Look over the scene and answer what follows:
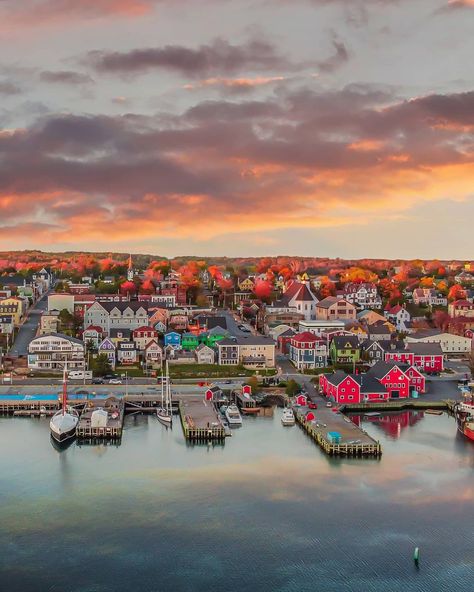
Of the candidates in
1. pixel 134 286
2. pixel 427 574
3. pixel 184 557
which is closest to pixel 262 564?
pixel 184 557

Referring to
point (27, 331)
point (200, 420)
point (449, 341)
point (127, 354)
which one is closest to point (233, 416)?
point (200, 420)

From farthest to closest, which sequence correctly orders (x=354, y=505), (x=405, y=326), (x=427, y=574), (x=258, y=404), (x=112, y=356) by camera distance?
(x=405, y=326), (x=112, y=356), (x=258, y=404), (x=354, y=505), (x=427, y=574)

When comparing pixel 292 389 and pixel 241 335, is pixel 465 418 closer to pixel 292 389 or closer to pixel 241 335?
pixel 292 389

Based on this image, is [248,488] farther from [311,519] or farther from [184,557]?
[184,557]

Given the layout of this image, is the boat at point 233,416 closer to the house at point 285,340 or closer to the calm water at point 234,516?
the calm water at point 234,516

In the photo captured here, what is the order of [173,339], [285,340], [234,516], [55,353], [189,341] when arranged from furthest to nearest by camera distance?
[285,340]
[189,341]
[173,339]
[55,353]
[234,516]
